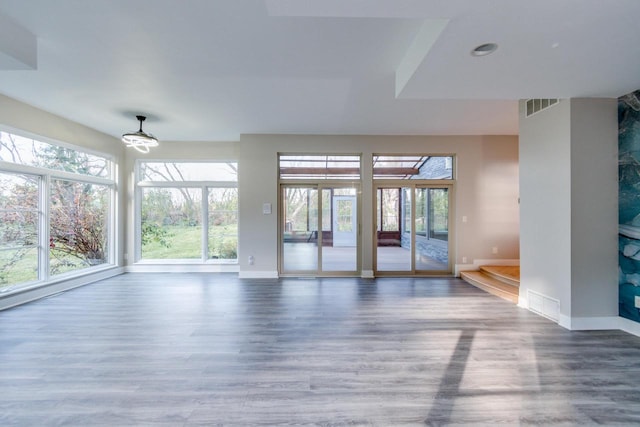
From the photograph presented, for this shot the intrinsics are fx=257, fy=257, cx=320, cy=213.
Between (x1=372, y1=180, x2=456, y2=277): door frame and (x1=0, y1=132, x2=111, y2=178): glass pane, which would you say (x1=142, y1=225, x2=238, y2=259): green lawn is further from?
(x1=372, y1=180, x2=456, y2=277): door frame

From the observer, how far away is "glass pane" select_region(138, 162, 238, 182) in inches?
235

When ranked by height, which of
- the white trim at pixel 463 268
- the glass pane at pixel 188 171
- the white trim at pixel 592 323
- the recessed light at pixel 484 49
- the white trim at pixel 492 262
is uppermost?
the recessed light at pixel 484 49

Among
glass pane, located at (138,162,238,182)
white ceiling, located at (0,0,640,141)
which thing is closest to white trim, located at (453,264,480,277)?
white ceiling, located at (0,0,640,141)

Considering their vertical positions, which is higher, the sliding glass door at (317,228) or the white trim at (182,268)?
the sliding glass door at (317,228)

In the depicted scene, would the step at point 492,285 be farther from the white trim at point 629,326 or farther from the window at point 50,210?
the window at point 50,210

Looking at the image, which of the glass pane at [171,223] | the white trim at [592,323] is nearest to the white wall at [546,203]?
the white trim at [592,323]

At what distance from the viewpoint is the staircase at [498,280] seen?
4.13 metres

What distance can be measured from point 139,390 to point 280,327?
1.43 m

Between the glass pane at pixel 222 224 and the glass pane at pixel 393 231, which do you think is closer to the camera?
the glass pane at pixel 393 231

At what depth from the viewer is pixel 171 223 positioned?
602cm

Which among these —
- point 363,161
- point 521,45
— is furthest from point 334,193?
point 521,45

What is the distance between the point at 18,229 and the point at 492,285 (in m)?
7.76

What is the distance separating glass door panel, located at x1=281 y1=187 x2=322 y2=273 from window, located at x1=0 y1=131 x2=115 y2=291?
3.85 meters

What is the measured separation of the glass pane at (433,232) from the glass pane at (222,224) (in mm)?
4208
